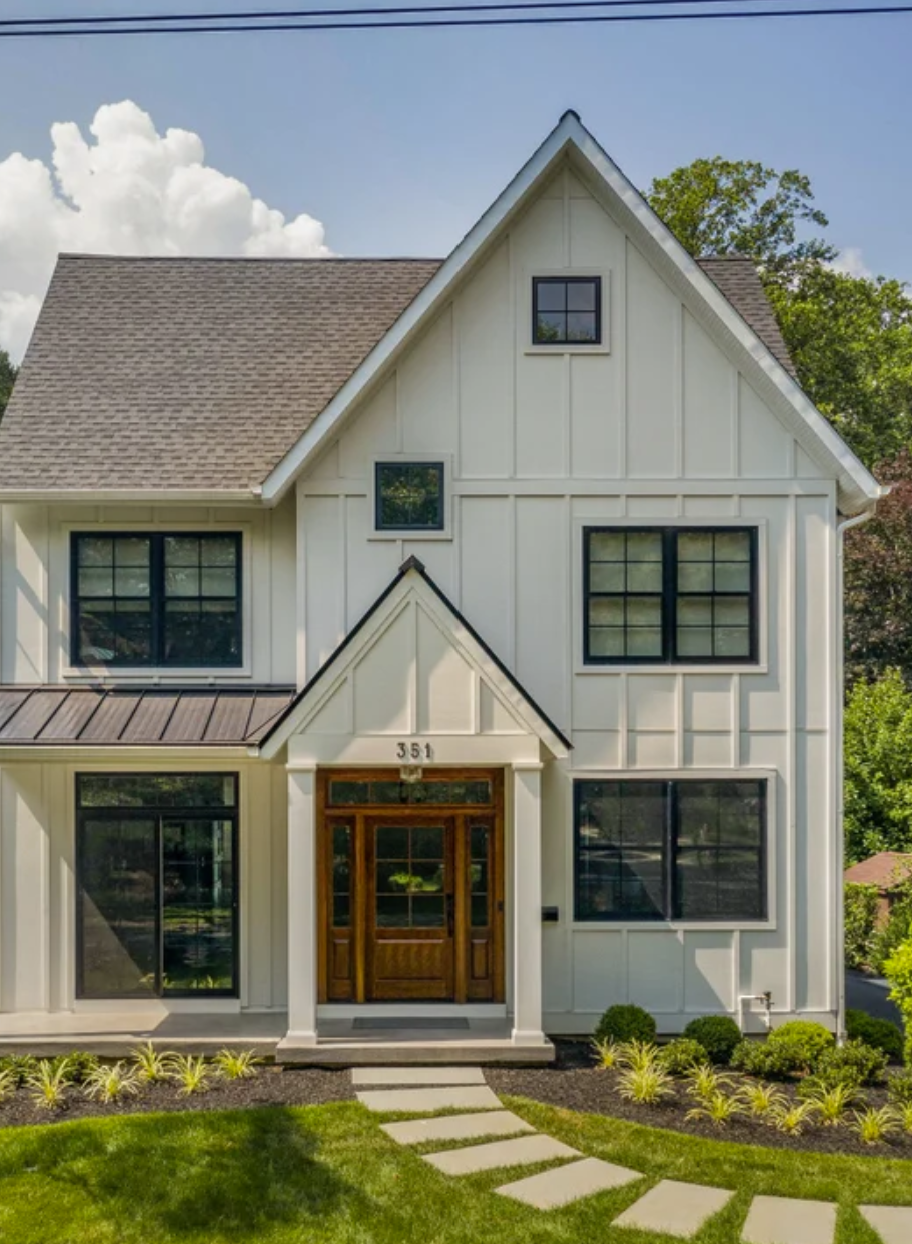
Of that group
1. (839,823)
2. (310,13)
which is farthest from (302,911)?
(310,13)

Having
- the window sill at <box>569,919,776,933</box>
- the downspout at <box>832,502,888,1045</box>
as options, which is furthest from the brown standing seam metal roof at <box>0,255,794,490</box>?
the window sill at <box>569,919,776,933</box>

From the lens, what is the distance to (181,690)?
1238cm

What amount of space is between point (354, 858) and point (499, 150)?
8231 mm

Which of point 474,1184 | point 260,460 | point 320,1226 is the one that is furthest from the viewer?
point 260,460

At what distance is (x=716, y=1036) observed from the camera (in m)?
11.3

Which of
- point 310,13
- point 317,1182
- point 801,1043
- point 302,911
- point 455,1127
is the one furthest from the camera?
point 801,1043

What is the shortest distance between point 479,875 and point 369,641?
9.92ft

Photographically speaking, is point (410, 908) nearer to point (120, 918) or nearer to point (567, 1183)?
point (120, 918)

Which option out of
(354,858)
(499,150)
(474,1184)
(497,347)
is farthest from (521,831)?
(499,150)

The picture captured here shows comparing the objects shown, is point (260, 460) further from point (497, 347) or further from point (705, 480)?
point (705, 480)

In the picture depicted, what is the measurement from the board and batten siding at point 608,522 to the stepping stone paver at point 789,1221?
3970 mm

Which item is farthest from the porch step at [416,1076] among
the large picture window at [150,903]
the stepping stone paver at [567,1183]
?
the large picture window at [150,903]

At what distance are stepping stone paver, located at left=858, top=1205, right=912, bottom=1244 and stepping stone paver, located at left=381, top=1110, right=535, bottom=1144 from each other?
2679mm

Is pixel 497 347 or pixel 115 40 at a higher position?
pixel 115 40
